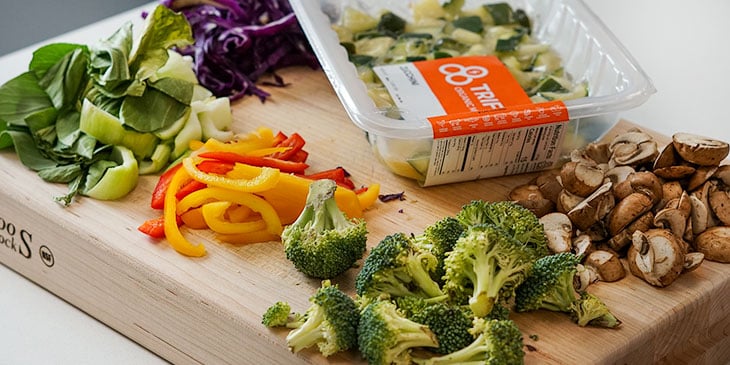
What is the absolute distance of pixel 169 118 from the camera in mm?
2695

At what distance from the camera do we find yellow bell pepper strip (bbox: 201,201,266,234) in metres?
2.37

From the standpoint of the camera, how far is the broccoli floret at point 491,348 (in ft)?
6.13

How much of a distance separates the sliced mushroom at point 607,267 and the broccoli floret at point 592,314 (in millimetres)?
153

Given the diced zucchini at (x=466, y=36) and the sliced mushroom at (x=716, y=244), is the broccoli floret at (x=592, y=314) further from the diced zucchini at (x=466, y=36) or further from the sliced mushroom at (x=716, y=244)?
the diced zucchini at (x=466, y=36)

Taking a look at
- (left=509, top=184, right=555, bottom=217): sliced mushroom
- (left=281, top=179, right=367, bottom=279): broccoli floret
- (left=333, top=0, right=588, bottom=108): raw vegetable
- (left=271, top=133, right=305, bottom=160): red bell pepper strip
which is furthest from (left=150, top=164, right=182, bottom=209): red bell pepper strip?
(left=509, top=184, right=555, bottom=217): sliced mushroom

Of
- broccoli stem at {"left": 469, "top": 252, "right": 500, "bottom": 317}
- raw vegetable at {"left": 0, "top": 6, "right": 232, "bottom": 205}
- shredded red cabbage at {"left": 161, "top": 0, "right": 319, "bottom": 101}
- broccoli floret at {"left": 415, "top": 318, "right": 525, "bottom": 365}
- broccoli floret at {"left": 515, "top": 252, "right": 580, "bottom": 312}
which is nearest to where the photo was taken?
broccoli floret at {"left": 415, "top": 318, "right": 525, "bottom": 365}

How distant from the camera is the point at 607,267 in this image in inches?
88.6

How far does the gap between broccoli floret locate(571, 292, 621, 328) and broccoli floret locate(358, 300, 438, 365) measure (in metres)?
0.36

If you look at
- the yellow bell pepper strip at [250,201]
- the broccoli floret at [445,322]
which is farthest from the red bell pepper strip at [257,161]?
the broccoli floret at [445,322]

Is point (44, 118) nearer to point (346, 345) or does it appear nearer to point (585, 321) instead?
point (346, 345)

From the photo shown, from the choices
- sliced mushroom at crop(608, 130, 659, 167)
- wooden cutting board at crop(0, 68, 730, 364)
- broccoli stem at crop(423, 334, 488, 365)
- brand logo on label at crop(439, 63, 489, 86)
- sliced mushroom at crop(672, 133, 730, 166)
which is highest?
sliced mushroom at crop(672, 133, 730, 166)

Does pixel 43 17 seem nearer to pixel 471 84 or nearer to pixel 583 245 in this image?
pixel 471 84

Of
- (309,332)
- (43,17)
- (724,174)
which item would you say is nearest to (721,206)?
(724,174)

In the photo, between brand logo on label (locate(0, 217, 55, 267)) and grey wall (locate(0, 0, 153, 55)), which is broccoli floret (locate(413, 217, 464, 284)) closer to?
brand logo on label (locate(0, 217, 55, 267))
